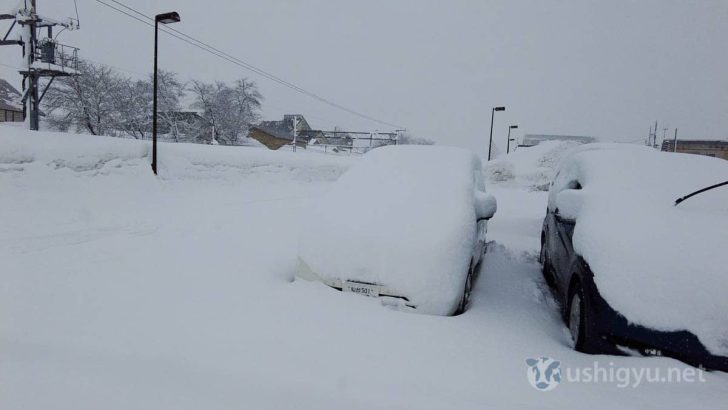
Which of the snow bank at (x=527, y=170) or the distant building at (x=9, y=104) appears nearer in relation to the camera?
the snow bank at (x=527, y=170)

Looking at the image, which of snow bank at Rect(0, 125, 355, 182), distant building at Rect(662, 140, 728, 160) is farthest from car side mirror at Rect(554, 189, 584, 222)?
distant building at Rect(662, 140, 728, 160)

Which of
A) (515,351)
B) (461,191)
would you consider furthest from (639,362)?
(461,191)

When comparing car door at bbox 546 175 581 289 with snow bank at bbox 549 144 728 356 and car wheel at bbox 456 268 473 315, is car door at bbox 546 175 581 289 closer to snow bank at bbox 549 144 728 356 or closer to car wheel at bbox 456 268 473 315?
snow bank at bbox 549 144 728 356

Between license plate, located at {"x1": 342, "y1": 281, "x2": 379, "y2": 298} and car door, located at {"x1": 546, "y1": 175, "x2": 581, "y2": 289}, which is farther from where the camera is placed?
car door, located at {"x1": 546, "y1": 175, "x2": 581, "y2": 289}

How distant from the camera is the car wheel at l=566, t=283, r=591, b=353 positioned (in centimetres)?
285

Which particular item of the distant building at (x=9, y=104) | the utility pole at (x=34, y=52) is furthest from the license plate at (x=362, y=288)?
the distant building at (x=9, y=104)

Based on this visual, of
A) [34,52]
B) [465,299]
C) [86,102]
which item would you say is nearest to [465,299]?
[465,299]

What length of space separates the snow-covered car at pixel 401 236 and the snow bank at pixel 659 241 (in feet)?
3.26

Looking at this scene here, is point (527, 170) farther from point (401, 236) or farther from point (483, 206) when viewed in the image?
point (401, 236)

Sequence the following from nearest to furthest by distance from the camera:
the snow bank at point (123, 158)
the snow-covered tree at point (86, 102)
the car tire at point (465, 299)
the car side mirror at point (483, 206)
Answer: the car tire at point (465, 299), the car side mirror at point (483, 206), the snow bank at point (123, 158), the snow-covered tree at point (86, 102)

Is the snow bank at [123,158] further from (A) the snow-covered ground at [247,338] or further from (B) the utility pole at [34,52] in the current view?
(B) the utility pole at [34,52]

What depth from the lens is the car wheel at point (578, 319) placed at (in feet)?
9.35

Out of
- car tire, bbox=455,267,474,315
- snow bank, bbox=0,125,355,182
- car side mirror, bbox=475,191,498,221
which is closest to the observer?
car tire, bbox=455,267,474,315

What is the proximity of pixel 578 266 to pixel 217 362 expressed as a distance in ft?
9.19
